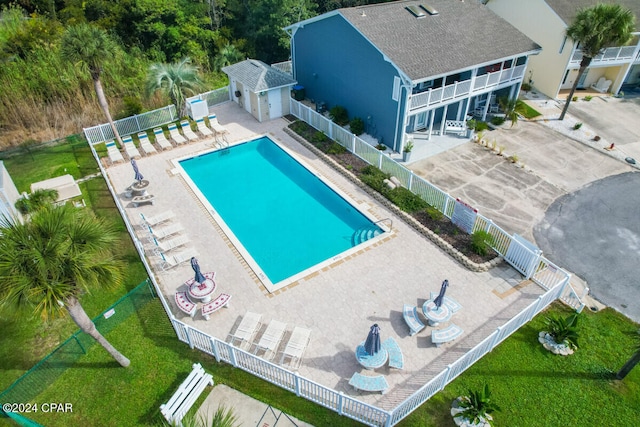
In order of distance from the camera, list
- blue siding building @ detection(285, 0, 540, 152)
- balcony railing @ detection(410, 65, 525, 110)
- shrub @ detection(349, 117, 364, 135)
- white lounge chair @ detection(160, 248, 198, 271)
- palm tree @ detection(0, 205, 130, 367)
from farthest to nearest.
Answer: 1. shrub @ detection(349, 117, 364, 135)
2. balcony railing @ detection(410, 65, 525, 110)
3. blue siding building @ detection(285, 0, 540, 152)
4. white lounge chair @ detection(160, 248, 198, 271)
5. palm tree @ detection(0, 205, 130, 367)

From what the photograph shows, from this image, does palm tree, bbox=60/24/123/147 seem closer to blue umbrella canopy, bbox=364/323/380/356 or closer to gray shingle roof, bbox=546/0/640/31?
blue umbrella canopy, bbox=364/323/380/356

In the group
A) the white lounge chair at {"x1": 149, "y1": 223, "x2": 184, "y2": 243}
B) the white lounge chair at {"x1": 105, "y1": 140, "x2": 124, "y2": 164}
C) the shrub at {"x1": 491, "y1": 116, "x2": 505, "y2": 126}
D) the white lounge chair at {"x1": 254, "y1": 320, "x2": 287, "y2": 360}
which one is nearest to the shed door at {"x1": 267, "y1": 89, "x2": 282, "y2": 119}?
the white lounge chair at {"x1": 105, "y1": 140, "x2": 124, "y2": 164}

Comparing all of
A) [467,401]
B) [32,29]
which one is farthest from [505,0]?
[32,29]

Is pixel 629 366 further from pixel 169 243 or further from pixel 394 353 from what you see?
pixel 169 243

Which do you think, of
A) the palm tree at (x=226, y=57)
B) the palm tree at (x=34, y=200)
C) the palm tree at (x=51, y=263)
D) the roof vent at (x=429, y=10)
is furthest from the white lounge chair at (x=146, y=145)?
the roof vent at (x=429, y=10)

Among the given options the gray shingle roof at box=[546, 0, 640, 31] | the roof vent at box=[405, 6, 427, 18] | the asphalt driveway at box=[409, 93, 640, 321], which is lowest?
the asphalt driveway at box=[409, 93, 640, 321]

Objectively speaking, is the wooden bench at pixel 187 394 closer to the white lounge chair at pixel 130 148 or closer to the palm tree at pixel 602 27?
the white lounge chair at pixel 130 148

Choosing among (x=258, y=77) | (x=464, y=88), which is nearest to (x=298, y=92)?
(x=258, y=77)
